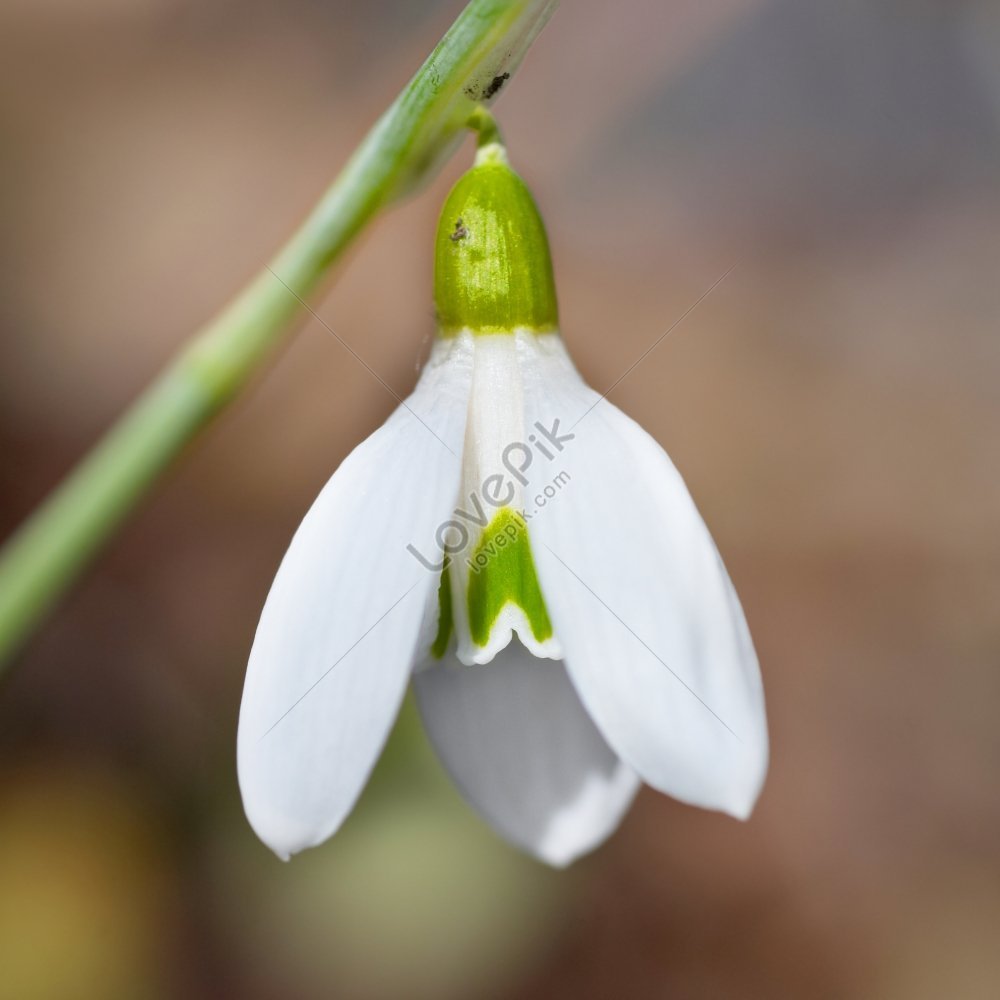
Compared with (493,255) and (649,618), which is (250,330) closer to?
(493,255)

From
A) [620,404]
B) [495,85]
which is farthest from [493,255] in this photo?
[620,404]

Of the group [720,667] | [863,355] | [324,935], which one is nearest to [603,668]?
[720,667]

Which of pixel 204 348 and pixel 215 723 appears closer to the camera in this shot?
pixel 204 348

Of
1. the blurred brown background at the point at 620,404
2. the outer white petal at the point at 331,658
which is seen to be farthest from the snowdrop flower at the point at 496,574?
the blurred brown background at the point at 620,404

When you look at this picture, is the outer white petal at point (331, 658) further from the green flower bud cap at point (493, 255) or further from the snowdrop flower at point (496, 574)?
the green flower bud cap at point (493, 255)

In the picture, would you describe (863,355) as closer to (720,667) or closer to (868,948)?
(868,948)

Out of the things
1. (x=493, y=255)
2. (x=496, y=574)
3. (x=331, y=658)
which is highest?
(x=493, y=255)
